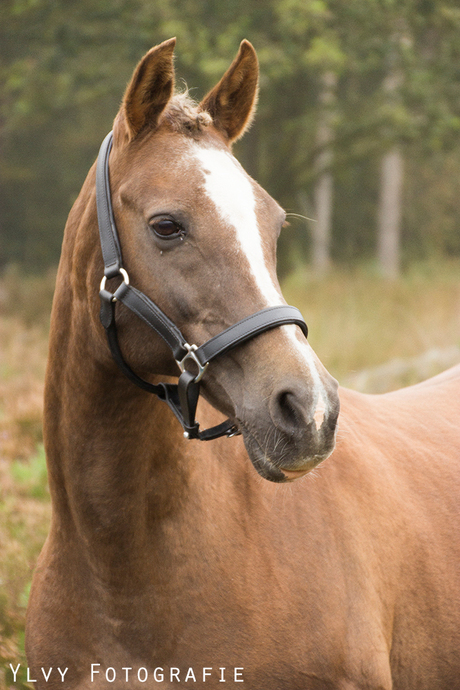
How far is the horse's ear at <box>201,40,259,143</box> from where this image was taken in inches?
95.7

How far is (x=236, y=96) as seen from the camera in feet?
8.30

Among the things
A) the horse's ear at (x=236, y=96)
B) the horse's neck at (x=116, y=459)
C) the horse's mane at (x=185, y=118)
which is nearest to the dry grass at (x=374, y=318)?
the horse's ear at (x=236, y=96)

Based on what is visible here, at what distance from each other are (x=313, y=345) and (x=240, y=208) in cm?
728

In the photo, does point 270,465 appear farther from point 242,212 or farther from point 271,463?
point 242,212

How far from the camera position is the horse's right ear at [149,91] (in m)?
2.08

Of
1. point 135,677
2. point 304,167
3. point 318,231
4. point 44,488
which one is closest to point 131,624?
point 135,677

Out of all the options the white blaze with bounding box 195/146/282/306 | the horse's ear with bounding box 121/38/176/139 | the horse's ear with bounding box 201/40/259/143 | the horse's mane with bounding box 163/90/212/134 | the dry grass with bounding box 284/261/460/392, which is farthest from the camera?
the dry grass with bounding box 284/261/460/392

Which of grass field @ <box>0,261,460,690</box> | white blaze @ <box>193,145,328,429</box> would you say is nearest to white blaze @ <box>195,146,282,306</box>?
white blaze @ <box>193,145,328,429</box>

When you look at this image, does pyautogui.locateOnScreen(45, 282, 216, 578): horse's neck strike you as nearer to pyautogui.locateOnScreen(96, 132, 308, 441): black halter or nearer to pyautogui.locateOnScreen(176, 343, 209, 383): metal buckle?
pyautogui.locateOnScreen(96, 132, 308, 441): black halter

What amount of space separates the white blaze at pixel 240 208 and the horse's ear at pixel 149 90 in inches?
9.4

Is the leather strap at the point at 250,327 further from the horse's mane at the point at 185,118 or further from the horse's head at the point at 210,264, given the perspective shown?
the horse's mane at the point at 185,118

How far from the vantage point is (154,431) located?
7.38ft

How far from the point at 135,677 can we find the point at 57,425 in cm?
91

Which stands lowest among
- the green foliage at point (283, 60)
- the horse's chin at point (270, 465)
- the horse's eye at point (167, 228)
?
the horse's chin at point (270, 465)
